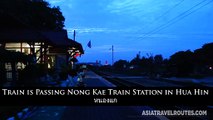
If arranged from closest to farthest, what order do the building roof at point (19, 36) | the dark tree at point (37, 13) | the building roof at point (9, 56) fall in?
the building roof at point (9, 56), the building roof at point (19, 36), the dark tree at point (37, 13)

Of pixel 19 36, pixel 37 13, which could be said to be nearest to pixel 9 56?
pixel 19 36

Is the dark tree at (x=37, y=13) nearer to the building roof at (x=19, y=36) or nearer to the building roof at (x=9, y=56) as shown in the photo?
the building roof at (x=19, y=36)

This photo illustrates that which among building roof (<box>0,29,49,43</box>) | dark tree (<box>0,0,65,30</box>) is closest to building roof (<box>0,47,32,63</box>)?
building roof (<box>0,29,49,43</box>)

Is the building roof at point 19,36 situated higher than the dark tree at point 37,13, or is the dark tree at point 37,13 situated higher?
the dark tree at point 37,13

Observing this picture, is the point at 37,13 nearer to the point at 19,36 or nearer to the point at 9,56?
the point at 19,36

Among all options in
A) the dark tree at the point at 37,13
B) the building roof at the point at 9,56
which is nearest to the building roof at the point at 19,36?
the dark tree at the point at 37,13

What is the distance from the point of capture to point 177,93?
850 centimetres

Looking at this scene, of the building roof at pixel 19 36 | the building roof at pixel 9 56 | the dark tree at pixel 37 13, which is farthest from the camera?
the dark tree at pixel 37 13

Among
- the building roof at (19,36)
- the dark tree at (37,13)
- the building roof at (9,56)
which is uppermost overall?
the dark tree at (37,13)

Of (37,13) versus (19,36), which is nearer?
(19,36)

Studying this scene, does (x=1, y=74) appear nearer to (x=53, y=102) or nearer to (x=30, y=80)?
(x=30, y=80)

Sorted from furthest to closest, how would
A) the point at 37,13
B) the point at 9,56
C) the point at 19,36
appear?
the point at 37,13, the point at 19,36, the point at 9,56

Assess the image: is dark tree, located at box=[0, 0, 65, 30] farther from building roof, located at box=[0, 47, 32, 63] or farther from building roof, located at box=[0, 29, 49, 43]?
building roof, located at box=[0, 47, 32, 63]

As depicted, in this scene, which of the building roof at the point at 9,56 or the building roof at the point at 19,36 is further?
the building roof at the point at 19,36
